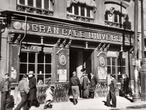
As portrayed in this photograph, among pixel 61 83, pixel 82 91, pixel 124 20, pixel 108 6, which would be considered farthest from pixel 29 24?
pixel 124 20

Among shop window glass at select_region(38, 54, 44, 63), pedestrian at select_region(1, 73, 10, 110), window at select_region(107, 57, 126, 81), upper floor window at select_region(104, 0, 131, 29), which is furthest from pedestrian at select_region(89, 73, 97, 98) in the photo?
pedestrian at select_region(1, 73, 10, 110)

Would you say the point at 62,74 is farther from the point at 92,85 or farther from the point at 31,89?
the point at 31,89

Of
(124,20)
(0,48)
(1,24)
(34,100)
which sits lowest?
(34,100)

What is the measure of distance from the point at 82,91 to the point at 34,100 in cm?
388

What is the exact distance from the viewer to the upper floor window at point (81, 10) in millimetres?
17703

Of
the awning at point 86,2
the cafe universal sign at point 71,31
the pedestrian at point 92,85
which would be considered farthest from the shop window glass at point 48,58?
the awning at point 86,2

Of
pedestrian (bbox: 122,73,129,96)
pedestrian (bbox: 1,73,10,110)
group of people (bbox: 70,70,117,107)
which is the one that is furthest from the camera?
pedestrian (bbox: 122,73,129,96)

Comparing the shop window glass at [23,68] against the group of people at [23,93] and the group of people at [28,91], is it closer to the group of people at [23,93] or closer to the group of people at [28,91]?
the group of people at [28,91]

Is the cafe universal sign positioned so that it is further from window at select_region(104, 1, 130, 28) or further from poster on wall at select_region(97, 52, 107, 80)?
poster on wall at select_region(97, 52, 107, 80)

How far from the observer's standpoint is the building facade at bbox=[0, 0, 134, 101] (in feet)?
47.4

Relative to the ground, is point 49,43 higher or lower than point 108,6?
lower

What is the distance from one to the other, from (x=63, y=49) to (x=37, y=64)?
2020mm

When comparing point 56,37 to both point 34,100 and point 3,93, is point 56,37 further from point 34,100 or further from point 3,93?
point 3,93

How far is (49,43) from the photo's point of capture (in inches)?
640
